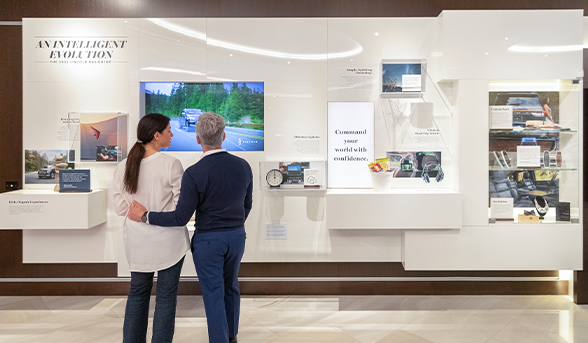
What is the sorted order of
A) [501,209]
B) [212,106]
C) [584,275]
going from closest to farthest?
[501,209] → [584,275] → [212,106]

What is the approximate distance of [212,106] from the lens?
371 cm

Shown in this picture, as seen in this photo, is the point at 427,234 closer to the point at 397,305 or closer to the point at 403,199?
the point at 403,199

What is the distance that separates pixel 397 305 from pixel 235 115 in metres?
2.29

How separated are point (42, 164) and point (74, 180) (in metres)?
0.49

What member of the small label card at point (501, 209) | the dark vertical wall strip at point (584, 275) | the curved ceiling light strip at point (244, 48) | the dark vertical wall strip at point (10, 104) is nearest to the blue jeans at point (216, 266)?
the curved ceiling light strip at point (244, 48)

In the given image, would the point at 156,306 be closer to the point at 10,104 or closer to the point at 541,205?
the point at 10,104

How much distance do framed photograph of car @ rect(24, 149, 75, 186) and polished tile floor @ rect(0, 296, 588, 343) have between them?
1.14 m

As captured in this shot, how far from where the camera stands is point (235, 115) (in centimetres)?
372

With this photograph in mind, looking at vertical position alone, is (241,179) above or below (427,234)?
above

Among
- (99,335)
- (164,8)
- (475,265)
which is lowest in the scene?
(99,335)

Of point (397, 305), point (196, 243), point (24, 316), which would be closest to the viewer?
point (196, 243)

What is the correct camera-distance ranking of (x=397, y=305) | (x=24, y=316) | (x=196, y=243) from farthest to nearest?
(x=397, y=305)
(x=24, y=316)
(x=196, y=243)

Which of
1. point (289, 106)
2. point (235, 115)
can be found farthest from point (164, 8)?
point (289, 106)

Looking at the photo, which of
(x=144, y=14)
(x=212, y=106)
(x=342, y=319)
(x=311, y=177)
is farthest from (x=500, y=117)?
(x=144, y=14)
